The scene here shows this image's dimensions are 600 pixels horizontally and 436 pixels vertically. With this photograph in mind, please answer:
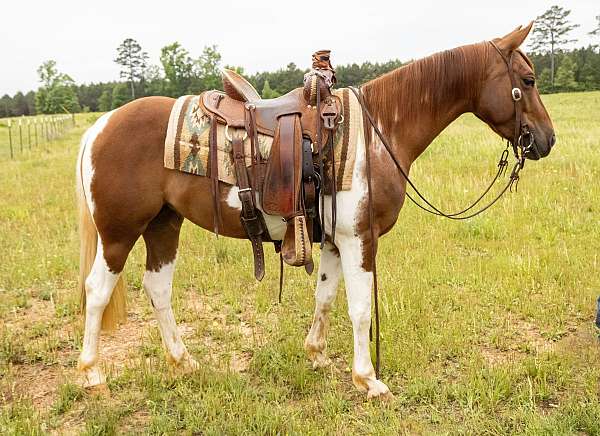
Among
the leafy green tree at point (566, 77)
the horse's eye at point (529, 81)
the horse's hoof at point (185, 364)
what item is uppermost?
the leafy green tree at point (566, 77)

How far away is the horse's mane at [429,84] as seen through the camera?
3.18 meters

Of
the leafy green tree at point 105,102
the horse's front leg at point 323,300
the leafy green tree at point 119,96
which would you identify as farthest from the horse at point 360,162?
the leafy green tree at point 105,102

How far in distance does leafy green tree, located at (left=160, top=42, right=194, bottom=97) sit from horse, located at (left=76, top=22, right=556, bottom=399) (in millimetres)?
45831

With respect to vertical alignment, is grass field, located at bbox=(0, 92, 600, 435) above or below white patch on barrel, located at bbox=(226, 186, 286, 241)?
below

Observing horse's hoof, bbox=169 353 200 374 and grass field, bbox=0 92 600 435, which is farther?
horse's hoof, bbox=169 353 200 374

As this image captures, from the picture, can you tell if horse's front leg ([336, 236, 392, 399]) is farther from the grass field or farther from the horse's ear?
the horse's ear

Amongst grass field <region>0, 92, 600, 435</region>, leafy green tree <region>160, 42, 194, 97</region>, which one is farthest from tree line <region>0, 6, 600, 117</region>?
grass field <region>0, 92, 600, 435</region>

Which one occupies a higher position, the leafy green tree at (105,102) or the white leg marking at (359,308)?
the leafy green tree at (105,102)

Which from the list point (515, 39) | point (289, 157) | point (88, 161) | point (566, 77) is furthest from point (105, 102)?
point (515, 39)

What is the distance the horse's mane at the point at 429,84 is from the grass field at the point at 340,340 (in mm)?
1781

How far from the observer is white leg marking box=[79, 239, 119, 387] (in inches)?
133

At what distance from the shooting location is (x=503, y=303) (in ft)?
14.9

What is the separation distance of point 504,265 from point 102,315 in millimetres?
3942

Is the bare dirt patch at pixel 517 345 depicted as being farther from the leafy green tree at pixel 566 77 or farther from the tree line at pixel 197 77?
the leafy green tree at pixel 566 77
